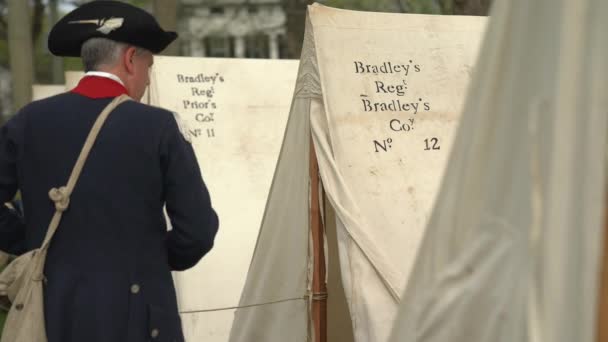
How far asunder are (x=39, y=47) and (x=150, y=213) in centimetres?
1730

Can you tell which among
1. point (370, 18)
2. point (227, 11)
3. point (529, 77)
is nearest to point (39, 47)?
point (227, 11)

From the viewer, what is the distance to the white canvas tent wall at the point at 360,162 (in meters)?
3.76

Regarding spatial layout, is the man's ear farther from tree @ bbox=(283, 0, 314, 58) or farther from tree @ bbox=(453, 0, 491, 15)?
tree @ bbox=(283, 0, 314, 58)

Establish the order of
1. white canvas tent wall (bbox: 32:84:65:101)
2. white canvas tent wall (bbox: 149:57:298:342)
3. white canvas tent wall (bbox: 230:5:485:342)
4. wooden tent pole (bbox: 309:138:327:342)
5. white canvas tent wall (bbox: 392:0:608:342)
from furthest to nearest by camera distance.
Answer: white canvas tent wall (bbox: 32:84:65:101) → white canvas tent wall (bbox: 149:57:298:342) → wooden tent pole (bbox: 309:138:327:342) → white canvas tent wall (bbox: 230:5:485:342) → white canvas tent wall (bbox: 392:0:608:342)

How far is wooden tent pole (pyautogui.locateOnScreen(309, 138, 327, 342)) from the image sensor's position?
157 inches

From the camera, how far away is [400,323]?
1794mm

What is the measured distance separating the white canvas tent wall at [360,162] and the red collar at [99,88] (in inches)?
54.0

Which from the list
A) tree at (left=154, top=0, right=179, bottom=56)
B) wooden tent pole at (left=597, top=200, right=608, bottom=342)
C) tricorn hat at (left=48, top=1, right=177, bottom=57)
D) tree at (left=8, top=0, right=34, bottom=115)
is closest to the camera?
wooden tent pole at (left=597, top=200, right=608, bottom=342)

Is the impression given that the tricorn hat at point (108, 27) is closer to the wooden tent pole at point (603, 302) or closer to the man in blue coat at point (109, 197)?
the man in blue coat at point (109, 197)

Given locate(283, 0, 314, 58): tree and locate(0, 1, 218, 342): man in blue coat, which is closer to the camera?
locate(0, 1, 218, 342): man in blue coat

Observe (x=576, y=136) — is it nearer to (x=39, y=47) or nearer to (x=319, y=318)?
(x=319, y=318)

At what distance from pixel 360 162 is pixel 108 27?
4.99ft

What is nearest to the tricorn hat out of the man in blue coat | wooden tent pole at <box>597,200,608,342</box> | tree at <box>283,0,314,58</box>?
the man in blue coat

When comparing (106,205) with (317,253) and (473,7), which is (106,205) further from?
(473,7)
